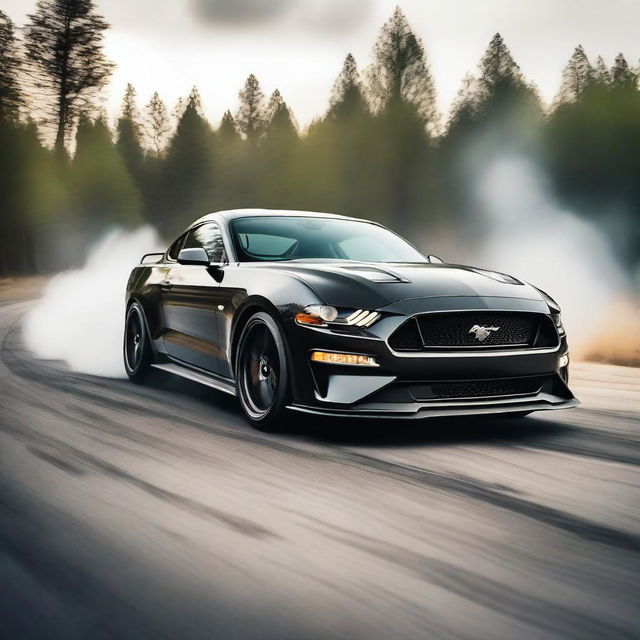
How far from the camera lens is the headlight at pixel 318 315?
5027mm

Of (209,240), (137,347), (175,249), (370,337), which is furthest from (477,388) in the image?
(137,347)

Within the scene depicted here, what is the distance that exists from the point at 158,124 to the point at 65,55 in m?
40.7

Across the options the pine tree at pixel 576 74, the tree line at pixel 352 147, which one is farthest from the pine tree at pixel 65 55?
the pine tree at pixel 576 74

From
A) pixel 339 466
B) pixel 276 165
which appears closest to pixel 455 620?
pixel 339 466

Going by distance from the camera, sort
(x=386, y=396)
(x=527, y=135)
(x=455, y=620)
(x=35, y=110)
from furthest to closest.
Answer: (x=527, y=135) < (x=35, y=110) < (x=386, y=396) < (x=455, y=620)

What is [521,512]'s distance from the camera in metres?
3.65

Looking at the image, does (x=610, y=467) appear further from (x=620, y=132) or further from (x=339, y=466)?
(x=620, y=132)

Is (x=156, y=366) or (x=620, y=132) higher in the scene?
(x=620, y=132)

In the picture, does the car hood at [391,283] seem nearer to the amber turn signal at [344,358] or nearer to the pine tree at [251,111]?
the amber turn signal at [344,358]

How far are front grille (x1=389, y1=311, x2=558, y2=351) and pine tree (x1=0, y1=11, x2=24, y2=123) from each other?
47326mm

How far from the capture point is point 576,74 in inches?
2731

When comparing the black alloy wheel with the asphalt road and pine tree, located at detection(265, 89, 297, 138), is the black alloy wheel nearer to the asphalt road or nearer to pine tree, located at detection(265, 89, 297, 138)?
the asphalt road

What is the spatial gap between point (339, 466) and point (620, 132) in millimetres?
60620

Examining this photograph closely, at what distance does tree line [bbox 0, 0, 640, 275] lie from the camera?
48.3 metres
